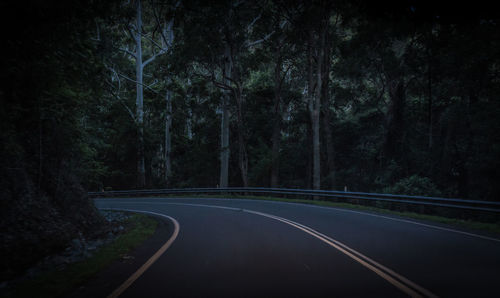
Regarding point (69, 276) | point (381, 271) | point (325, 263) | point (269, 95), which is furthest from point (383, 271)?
point (269, 95)

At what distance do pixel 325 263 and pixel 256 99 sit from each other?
27481mm

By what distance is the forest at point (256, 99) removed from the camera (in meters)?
8.36

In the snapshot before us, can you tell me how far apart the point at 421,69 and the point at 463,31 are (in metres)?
8.45

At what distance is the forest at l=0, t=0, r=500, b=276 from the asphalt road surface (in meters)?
4.40

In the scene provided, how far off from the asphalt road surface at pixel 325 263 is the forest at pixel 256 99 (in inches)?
173

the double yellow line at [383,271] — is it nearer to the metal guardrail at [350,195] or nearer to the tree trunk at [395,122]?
the metal guardrail at [350,195]

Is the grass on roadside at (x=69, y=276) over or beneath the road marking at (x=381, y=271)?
beneath

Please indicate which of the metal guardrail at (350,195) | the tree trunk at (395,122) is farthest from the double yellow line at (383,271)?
the tree trunk at (395,122)

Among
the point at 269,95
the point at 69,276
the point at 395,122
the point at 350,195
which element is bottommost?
the point at 69,276

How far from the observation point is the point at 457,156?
21906 millimetres

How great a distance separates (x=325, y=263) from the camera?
588 centimetres

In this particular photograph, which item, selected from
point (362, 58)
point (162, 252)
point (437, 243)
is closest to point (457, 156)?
point (362, 58)

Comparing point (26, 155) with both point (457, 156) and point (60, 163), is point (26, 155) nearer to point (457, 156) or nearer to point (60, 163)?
point (60, 163)

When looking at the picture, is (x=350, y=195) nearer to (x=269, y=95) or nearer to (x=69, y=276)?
(x=69, y=276)
